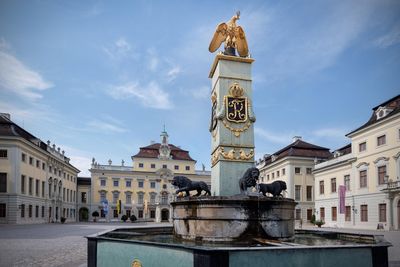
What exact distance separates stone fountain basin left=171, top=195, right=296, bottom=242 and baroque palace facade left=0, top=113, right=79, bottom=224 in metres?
Answer: 38.9

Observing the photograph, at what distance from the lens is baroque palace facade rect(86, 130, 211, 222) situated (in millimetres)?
76188

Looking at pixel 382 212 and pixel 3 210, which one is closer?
pixel 382 212

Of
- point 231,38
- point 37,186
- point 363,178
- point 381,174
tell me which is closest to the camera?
point 231,38

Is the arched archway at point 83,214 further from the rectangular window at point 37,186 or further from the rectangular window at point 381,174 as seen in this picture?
the rectangular window at point 381,174

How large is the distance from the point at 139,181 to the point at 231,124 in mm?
68523

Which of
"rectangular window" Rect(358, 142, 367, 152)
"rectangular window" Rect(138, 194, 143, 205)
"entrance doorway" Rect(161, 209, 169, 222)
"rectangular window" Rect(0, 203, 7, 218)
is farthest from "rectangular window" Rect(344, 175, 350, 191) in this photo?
"rectangular window" Rect(138, 194, 143, 205)

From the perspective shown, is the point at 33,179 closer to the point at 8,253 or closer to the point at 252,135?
the point at 8,253

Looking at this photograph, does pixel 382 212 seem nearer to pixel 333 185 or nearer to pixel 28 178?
pixel 333 185

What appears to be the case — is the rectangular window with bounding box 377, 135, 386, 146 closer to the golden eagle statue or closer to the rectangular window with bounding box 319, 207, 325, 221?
the rectangular window with bounding box 319, 207, 325, 221

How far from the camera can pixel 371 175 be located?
120 ft

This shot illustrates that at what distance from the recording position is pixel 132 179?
254ft

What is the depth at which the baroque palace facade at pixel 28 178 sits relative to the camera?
1652 inches

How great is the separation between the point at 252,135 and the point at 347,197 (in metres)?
34.0

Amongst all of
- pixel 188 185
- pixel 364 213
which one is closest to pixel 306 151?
pixel 364 213
